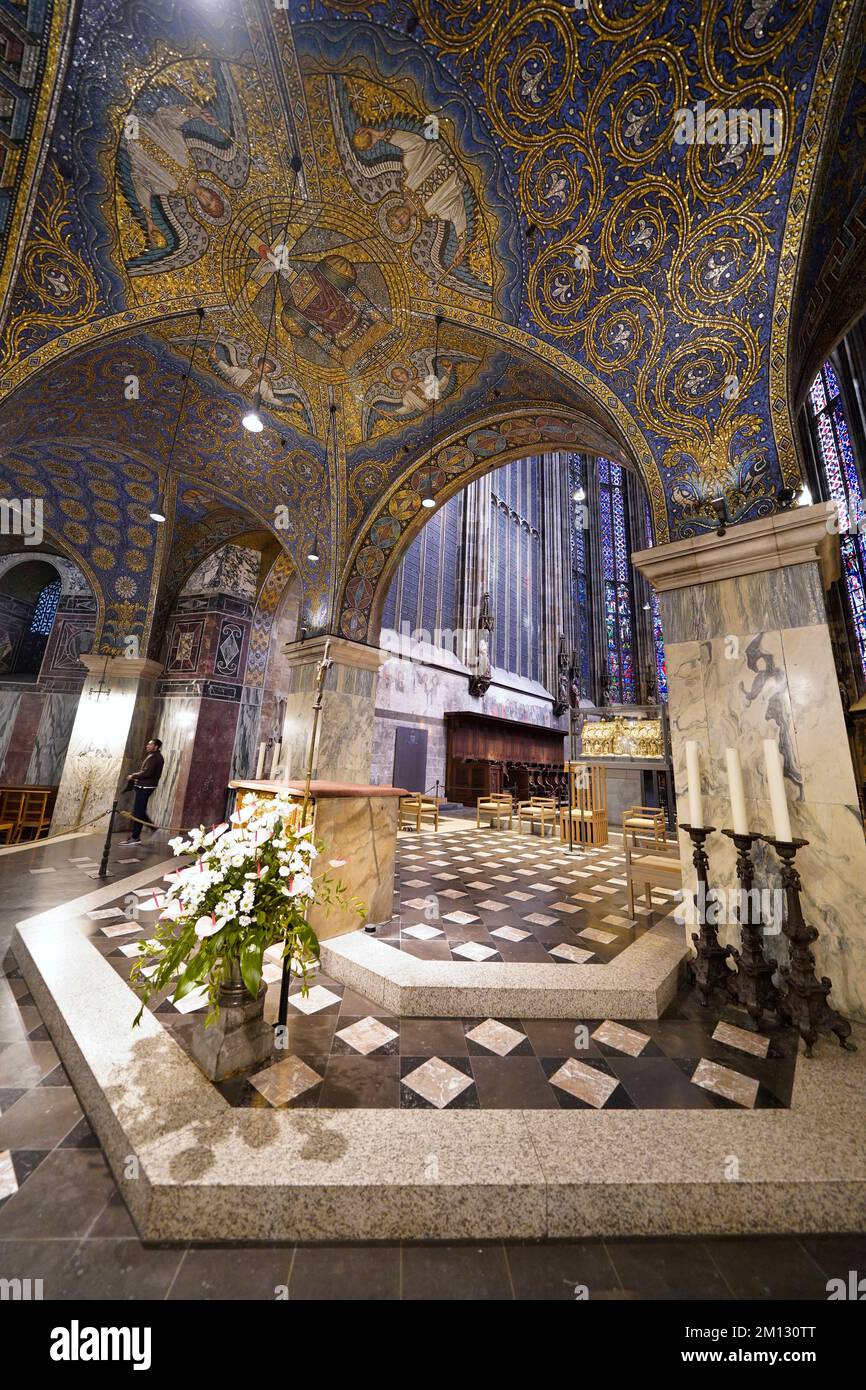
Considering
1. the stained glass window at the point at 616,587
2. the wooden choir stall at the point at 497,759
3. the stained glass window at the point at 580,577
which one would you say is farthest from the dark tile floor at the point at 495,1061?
the stained glass window at the point at 616,587

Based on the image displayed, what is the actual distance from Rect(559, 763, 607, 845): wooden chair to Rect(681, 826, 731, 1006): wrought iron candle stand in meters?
4.93

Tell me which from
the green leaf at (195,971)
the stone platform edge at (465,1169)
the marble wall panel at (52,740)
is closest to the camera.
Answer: the stone platform edge at (465,1169)

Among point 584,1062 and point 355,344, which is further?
point 355,344

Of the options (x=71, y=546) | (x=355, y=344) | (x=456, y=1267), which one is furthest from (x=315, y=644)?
(x=456, y=1267)

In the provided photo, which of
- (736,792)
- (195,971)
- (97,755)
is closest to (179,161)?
(195,971)

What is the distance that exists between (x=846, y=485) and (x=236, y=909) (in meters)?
15.5

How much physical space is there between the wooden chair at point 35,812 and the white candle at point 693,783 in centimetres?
1189

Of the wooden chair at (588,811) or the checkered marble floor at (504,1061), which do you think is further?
the wooden chair at (588,811)

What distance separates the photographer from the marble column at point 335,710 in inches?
279

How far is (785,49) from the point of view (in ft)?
9.60

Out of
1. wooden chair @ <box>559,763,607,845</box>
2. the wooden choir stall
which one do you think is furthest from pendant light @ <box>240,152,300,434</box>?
the wooden choir stall

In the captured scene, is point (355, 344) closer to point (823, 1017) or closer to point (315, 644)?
point (315, 644)

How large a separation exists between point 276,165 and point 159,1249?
6.80 meters

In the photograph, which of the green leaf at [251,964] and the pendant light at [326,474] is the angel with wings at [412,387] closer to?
the pendant light at [326,474]
